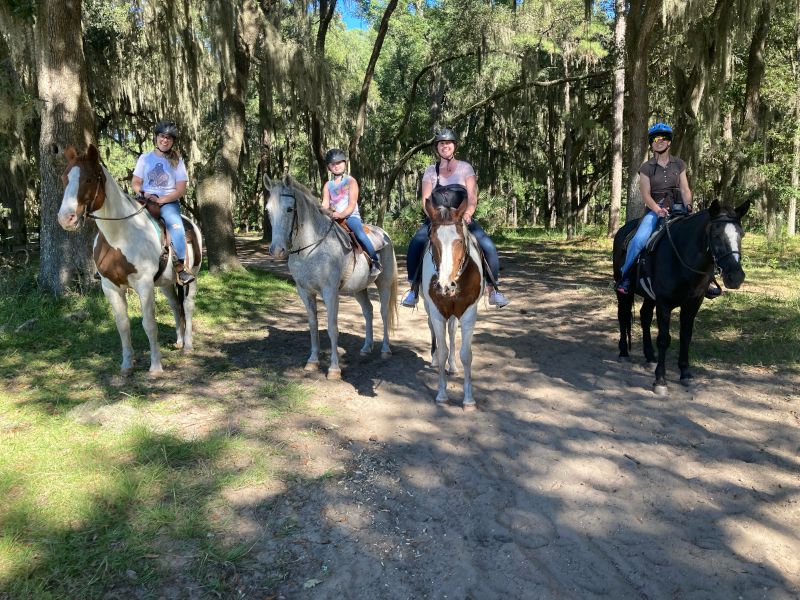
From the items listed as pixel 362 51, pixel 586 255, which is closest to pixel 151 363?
pixel 586 255

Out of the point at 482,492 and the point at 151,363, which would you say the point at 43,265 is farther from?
the point at 482,492

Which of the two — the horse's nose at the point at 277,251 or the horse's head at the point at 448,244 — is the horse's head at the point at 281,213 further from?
the horse's head at the point at 448,244

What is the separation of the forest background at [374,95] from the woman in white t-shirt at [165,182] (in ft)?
9.49

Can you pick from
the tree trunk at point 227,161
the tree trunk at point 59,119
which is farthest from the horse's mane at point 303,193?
the tree trunk at point 227,161

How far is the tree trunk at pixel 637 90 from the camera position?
358 inches

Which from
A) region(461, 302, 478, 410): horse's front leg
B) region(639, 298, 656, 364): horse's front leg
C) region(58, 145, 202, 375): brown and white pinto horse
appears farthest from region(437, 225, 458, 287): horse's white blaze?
region(58, 145, 202, 375): brown and white pinto horse

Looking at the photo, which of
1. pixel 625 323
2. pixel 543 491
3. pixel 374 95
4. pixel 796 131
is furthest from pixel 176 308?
pixel 374 95

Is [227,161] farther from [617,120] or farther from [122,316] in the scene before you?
[617,120]

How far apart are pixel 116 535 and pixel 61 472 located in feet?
2.74

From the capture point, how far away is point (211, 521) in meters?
3.04

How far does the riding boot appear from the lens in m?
5.71

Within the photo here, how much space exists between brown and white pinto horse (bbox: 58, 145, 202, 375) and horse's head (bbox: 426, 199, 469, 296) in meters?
2.82

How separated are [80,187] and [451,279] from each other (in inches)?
125

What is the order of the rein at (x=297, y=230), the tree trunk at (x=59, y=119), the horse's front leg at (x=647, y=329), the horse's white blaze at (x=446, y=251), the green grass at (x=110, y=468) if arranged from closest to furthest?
1. the green grass at (x=110, y=468)
2. the horse's white blaze at (x=446, y=251)
3. the rein at (x=297, y=230)
4. the horse's front leg at (x=647, y=329)
5. the tree trunk at (x=59, y=119)
